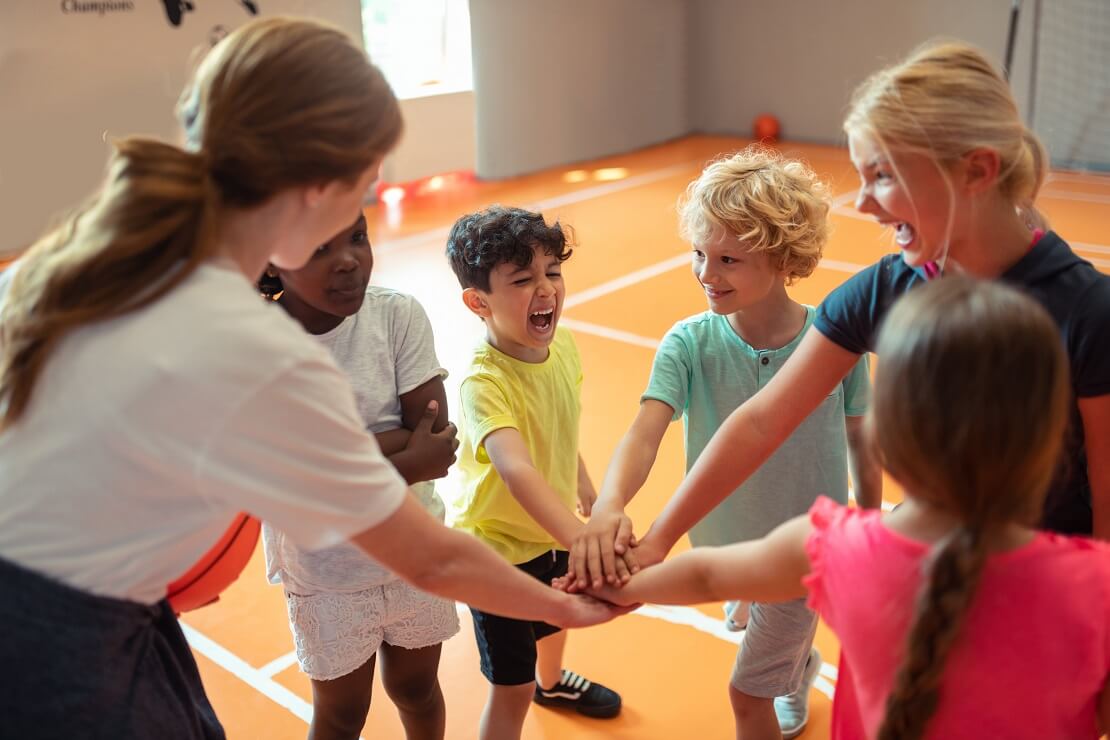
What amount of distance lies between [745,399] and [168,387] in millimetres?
1443

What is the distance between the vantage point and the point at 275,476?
132cm

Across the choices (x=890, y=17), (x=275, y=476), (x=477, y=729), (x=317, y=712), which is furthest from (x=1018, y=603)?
(x=890, y=17)

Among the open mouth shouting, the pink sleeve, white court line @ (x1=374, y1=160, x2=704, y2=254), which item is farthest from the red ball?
the pink sleeve

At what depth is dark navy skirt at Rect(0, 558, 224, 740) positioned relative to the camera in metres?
1.33

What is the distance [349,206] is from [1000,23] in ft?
30.1

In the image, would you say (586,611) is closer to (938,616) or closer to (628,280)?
A: (938,616)

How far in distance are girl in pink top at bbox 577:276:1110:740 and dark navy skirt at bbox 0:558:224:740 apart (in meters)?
0.91

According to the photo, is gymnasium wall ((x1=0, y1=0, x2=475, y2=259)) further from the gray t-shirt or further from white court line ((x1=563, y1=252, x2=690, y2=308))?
the gray t-shirt

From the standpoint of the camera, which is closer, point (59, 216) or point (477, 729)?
point (59, 216)

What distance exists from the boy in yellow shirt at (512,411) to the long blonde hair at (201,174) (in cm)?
99

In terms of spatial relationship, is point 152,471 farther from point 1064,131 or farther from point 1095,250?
point 1064,131

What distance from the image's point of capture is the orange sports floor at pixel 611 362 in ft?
9.23

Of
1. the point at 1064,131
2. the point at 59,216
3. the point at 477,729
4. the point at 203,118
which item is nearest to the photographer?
the point at 203,118

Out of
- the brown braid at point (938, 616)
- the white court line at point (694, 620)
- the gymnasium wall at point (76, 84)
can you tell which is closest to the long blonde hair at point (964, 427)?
the brown braid at point (938, 616)
